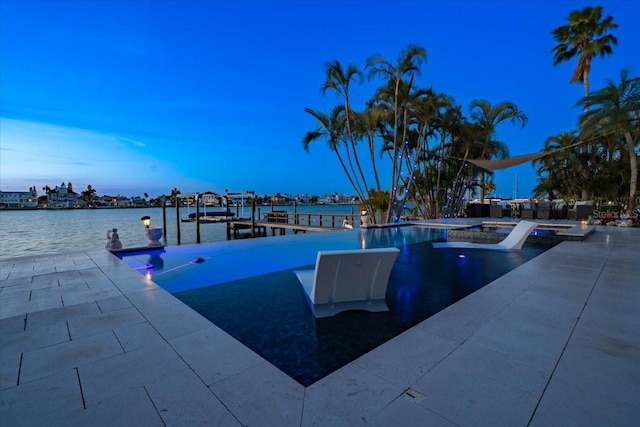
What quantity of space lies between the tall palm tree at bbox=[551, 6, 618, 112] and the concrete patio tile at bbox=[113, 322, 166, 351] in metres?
20.6

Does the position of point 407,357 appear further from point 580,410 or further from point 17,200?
point 17,200

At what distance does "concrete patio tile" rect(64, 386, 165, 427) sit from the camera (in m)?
1.39

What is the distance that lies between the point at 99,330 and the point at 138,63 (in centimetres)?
1977

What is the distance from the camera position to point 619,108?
10.6 meters

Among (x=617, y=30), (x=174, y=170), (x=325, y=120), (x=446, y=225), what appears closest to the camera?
(x=446, y=225)

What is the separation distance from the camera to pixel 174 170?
40531 millimetres

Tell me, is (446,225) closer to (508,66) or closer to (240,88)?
(240,88)

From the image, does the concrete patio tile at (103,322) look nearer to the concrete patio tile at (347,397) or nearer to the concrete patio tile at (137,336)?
the concrete patio tile at (137,336)

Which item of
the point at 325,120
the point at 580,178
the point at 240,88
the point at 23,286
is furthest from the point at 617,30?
the point at 240,88

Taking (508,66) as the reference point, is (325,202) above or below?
below

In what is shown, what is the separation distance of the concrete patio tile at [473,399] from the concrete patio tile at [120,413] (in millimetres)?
1308

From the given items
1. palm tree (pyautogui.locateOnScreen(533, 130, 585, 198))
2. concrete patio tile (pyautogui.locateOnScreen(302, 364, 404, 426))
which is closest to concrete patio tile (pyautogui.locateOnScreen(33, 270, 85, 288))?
concrete patio tile (pyautogui.locateOnScreen(302, 364, 404, 426))

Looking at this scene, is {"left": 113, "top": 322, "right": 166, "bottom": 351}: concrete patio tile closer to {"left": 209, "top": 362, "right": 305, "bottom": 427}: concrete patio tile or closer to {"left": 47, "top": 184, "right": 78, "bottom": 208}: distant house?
{"left": 209, "top": 362, "right": 305, "bottom": 427}: concrete patio tile

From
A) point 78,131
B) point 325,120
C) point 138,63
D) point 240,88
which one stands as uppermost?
point 240,88
